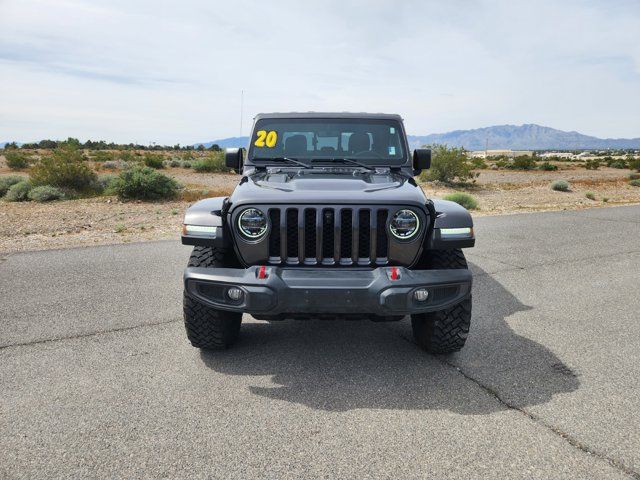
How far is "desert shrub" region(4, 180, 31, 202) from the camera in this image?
14.0m

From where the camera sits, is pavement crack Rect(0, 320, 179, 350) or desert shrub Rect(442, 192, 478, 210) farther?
desert shrub Rect(442, 192, 478, 210)

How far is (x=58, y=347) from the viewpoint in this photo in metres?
3.84

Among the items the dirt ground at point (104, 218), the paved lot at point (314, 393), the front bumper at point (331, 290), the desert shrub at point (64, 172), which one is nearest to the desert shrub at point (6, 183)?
the desert shrub at point (64, 172)

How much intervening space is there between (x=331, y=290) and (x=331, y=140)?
208 centimetres

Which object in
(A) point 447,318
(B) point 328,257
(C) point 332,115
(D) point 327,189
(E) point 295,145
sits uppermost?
(C) point 332,115

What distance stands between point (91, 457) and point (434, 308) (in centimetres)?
210

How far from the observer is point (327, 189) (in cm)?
335

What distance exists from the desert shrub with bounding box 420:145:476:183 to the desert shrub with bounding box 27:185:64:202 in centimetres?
1443

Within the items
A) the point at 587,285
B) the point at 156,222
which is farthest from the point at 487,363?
the point at 156,222

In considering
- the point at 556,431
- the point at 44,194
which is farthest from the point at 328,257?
the point at 44,194

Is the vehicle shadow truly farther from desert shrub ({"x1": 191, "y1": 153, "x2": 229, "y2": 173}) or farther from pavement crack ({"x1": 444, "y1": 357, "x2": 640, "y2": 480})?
desert shrub ({"x1": 191, "y1": 153, "x2": 229, "y2": 173})

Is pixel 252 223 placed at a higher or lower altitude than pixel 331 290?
higher

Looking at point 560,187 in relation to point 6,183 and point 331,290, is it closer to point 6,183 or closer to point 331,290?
point 331,290

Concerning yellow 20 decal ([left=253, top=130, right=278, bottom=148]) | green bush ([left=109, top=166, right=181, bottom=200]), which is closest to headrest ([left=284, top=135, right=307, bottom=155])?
yellow 20 decal ([left=253, top=130, right=278, bottom=148])
